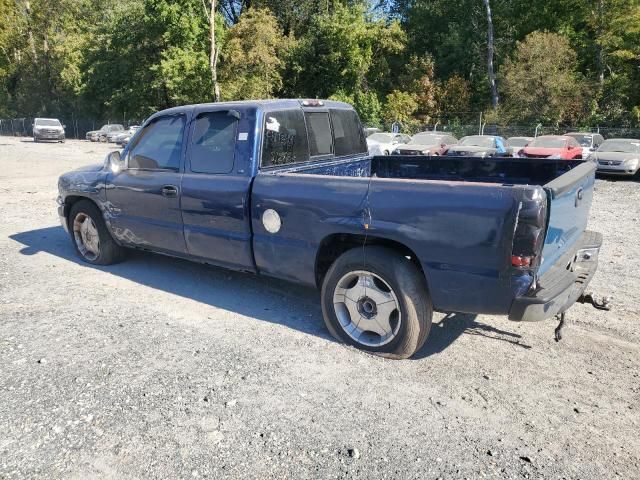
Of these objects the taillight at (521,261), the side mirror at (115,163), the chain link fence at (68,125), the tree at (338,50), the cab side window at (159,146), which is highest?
the tree at (338,50)

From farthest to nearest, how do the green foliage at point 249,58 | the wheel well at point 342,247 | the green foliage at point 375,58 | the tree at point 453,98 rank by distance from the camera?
the tree at point 453,98 < the green foliage at point 249,58 < the green foliage at point 375,58 < the wheel well at point 342,247

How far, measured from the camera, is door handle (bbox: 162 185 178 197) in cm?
505

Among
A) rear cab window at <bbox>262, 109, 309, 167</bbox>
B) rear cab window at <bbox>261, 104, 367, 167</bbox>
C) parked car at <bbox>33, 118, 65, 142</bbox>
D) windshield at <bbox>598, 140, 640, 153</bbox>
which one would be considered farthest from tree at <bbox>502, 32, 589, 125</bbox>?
parked car at <bbox>33, 118, 65, 142</bbox>

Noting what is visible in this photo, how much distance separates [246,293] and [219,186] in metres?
1.29

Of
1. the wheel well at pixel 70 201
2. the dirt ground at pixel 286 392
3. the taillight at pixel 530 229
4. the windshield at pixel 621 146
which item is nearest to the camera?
the dirt ground at pixel 286 392

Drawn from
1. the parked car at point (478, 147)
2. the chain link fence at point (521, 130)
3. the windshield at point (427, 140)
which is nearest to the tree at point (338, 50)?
the chain link fence at point (521, 130)

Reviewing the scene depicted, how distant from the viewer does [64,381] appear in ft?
12.1

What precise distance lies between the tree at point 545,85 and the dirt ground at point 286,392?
29.2 meters

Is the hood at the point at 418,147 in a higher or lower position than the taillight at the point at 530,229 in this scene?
lower

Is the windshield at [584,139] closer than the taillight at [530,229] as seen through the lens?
No

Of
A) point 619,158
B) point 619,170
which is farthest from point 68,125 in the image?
point 619,170

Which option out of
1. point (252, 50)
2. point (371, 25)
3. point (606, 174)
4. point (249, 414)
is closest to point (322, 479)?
point (249, 414)

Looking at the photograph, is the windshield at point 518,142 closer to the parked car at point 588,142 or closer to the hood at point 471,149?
the parked car at point 588,142

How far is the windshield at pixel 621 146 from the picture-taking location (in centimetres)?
1827
